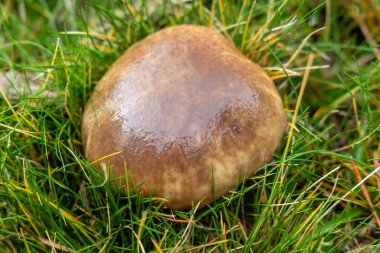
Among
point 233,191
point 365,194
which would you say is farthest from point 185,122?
point 365,194

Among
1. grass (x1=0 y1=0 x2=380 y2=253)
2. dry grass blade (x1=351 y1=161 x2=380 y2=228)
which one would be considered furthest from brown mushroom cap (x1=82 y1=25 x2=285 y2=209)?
dry grass blade (x1=351 y1=161 x2=380 y2=228)

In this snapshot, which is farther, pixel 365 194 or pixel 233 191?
pixel 365 194

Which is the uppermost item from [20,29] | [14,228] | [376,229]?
[20,29]

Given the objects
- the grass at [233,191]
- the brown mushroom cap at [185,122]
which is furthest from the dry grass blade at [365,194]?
the brown mushroom cap at [185,122]

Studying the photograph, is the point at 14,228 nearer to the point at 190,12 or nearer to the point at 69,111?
the point at 69,111

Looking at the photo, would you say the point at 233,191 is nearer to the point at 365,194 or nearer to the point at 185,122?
the point at 185,122

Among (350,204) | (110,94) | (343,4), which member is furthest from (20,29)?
(350,204)

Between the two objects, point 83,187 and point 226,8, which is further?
point 226,8
